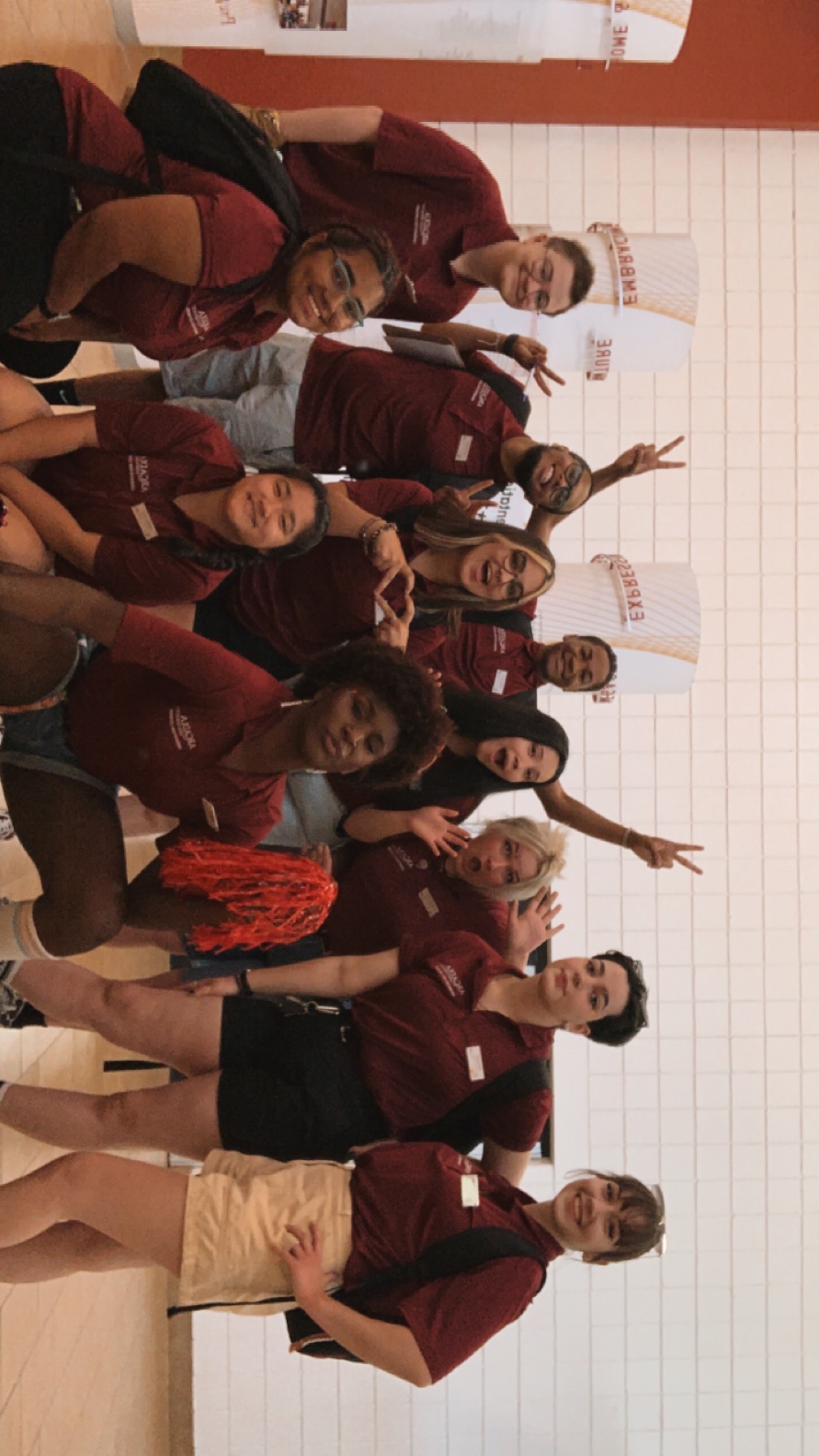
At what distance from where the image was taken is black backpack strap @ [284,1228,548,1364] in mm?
2529

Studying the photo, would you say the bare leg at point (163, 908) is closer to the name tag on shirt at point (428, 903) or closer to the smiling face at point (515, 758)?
the name tag on shirt at point (428, 903)

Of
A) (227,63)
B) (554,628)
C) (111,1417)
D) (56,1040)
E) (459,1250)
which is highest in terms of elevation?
(227,63)

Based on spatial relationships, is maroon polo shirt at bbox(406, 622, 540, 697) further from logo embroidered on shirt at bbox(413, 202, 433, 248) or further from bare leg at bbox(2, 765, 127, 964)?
bare leg at bbox(2, 765, 127, 964)

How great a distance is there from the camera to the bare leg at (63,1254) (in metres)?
2.72

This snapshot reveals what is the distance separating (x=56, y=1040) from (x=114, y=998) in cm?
86

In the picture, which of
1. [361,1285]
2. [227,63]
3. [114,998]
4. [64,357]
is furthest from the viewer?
[227,63]

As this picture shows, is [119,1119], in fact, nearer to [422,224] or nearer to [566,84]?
[422,224]

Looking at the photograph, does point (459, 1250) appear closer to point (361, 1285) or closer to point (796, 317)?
point (361, 1285)

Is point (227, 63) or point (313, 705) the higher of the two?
point (227, 63)

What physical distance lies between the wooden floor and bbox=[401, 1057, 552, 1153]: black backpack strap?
115 centimetres

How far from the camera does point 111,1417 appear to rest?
3922 mm

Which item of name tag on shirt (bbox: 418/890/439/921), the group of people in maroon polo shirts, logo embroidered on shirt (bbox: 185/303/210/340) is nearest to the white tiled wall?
the group of people in maroon polo shirts

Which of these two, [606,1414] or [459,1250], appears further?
[606,1414]

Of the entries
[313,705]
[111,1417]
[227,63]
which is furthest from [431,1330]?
[227,63]
